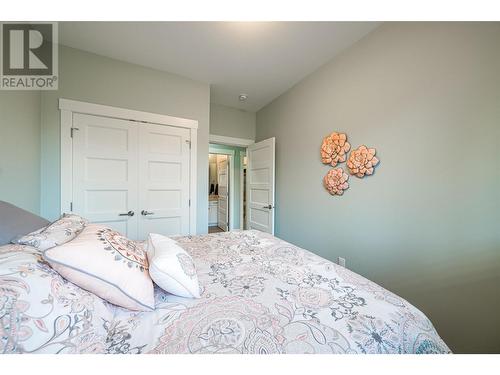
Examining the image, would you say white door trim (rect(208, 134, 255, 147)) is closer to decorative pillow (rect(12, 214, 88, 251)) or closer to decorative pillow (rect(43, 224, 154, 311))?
decorative pillow (rect(12, 214, 88, 251))

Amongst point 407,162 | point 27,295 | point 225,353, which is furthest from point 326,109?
point 27,295

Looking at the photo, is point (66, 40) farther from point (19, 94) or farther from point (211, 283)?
point (211, 283)

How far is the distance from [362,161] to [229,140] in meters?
2.19

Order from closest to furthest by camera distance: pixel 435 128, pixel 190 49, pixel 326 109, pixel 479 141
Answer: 1. pixel 479 141
2. pixel 435 128
3. pixel 190 49
4. pixel 326 109

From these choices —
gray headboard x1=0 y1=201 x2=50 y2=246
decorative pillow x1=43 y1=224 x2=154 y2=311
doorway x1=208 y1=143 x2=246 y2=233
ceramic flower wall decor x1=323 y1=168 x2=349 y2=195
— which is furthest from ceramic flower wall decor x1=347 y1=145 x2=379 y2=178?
doorway x1=208 y1=143 x2=246 y2=233

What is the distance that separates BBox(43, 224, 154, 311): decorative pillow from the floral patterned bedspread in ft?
0.10

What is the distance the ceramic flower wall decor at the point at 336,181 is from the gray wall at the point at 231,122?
6.17ft

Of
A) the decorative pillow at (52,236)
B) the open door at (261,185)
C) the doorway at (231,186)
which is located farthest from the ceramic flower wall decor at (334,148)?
the doorway at (231,186)

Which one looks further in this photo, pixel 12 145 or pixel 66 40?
pixel 66 40

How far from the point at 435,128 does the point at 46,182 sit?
11.1 ft

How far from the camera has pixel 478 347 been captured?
116cm

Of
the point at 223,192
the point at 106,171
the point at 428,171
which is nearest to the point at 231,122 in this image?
the point at 106,171

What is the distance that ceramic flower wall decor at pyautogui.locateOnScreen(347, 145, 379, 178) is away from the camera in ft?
5.61

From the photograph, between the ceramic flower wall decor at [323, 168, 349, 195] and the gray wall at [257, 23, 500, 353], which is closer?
the gray wall at [257, 23, 500, 353]
